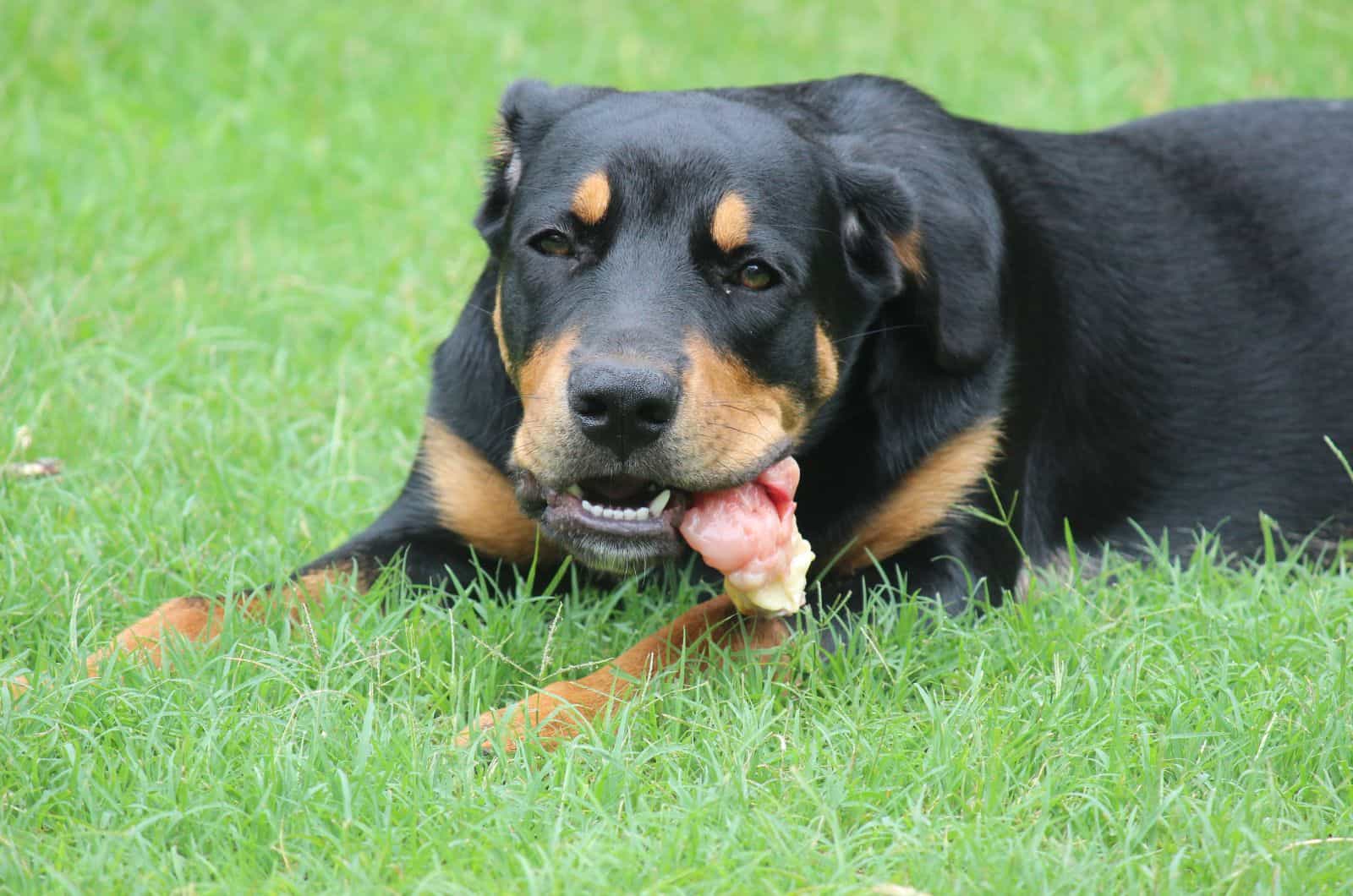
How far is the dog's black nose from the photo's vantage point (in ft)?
10.6

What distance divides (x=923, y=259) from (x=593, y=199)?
0.85 meters

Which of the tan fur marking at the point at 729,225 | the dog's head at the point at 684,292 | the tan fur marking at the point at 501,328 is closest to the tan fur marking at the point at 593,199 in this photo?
the dog's head at the point at 684,292

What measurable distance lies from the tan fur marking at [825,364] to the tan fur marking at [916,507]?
1.03ft

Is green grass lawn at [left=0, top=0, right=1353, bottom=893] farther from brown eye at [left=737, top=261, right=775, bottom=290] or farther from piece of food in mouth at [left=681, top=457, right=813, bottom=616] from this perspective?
brown eye at [left=737, top=261, right=775, bottom=290]

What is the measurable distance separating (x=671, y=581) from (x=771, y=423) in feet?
1.98

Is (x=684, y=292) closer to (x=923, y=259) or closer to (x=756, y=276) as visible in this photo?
(x=756, y=276)

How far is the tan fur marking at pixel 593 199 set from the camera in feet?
11.8

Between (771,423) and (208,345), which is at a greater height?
(771,423)

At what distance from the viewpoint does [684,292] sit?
3480 mm

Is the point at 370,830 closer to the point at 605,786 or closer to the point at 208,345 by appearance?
the point at 605,786

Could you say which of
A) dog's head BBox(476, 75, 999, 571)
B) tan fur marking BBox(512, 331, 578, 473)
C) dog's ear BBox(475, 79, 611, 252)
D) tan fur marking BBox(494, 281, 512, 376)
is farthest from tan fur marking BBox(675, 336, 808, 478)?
dog's ear BBox(475, 79, 611, 252)

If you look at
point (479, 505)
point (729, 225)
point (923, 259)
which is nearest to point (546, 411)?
point (729, 225)

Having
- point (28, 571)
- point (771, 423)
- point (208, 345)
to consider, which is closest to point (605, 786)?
point (771, 423)

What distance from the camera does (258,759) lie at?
294cm
